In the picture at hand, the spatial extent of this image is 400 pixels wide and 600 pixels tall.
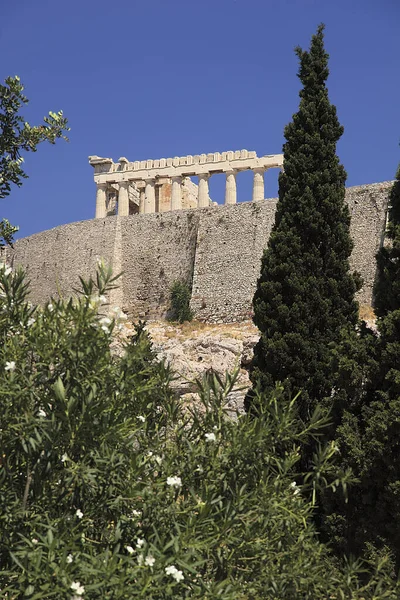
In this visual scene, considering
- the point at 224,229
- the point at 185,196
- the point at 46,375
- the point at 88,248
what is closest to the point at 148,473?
the point at 46,375

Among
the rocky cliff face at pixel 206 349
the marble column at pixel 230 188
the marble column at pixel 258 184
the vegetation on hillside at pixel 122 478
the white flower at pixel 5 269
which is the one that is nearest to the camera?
the vegetation on hillside at pixel 122 478

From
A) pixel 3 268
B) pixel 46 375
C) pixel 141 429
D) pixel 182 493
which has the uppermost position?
pixel 3 268

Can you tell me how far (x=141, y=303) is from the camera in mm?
37438

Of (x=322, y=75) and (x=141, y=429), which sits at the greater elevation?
(x=322, y=75)

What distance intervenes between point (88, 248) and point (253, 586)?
3269cm

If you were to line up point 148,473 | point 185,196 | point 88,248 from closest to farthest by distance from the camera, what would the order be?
point 148,473
point 88,248
point 185,196

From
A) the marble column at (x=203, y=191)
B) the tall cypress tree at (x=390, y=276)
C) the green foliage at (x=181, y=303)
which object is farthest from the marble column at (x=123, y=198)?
the tall cypress tree at (x=390, y=276)

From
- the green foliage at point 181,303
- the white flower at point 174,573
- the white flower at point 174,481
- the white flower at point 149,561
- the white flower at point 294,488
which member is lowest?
the white flower at point 174,573

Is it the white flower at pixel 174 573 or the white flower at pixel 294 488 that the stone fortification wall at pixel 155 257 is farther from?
the white flower at pixel 174 573

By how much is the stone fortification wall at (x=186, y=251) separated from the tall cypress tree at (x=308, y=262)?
39.8 ft

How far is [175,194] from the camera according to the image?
1726 inches

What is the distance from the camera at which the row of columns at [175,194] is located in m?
42.2

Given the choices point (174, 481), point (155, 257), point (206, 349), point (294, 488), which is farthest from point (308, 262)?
point (155, 257)

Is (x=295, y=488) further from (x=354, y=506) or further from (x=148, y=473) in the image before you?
(x=354, y=506)
